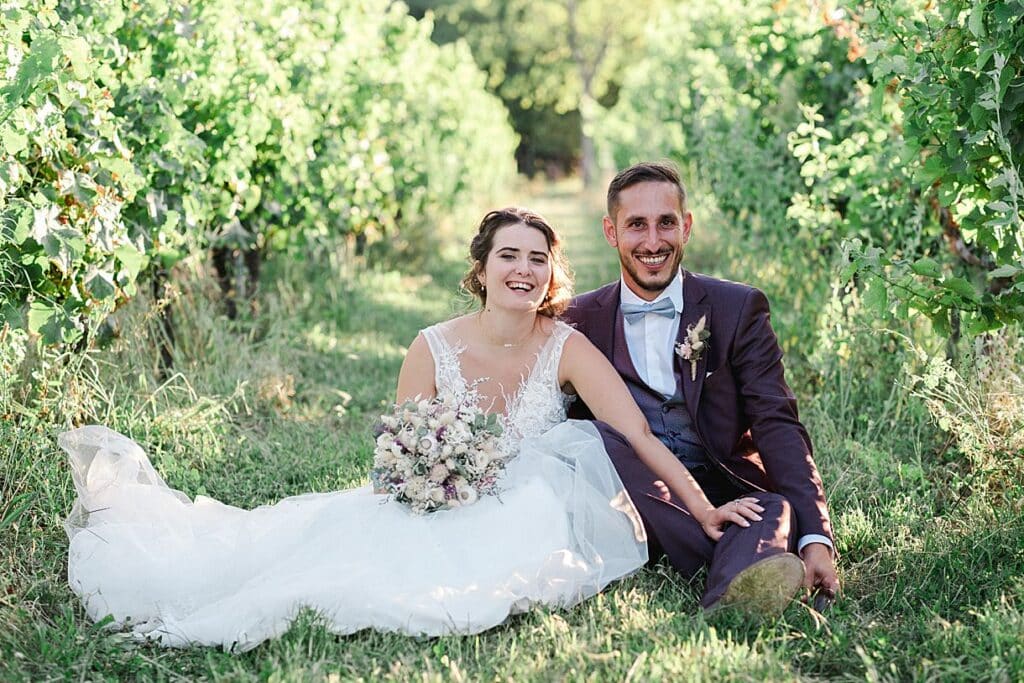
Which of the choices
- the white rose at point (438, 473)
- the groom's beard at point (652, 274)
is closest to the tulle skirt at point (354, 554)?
the white rose at point (438, 473)

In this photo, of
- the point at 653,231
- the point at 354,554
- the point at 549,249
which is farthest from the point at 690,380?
the point at 354,554

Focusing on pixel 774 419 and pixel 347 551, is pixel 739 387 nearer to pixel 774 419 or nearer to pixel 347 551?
pixel 774 419

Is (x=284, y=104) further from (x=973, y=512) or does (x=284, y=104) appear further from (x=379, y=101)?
(x=973, y=512)

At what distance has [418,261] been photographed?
37.9 feet

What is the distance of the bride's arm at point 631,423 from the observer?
3.71 meters

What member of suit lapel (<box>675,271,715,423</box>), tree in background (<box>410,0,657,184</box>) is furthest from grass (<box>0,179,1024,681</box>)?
tree in background (<box>410,0,657,184</box>)

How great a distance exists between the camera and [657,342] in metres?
4.17

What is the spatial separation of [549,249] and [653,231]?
40cm

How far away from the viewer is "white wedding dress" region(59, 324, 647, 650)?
3.32m

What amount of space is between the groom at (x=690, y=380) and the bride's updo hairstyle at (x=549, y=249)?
0.13 meters

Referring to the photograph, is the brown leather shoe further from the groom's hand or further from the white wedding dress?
the white wedding dress

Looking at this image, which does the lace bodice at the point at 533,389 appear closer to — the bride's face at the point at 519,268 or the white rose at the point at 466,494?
the bride's face at the point at 519,268

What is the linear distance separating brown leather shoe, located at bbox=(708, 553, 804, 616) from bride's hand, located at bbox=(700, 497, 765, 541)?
281 mm

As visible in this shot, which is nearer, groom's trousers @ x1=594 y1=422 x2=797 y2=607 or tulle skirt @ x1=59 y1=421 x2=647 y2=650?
tulle skirt @ x1=59 y1=421 x2=647 y2=650
